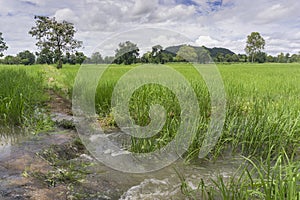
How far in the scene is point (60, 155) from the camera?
279cm

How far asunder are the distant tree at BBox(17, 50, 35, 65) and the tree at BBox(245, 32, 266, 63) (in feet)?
138

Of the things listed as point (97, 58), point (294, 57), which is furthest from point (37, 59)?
point (294, 57)

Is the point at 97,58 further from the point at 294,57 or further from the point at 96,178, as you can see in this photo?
the point at 294,57

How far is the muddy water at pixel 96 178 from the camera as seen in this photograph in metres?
1.98

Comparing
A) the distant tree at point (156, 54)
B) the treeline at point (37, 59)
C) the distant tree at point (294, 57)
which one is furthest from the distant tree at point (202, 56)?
the distant tree at point (294, 57)

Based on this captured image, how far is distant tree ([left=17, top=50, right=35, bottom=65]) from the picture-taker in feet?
87.0

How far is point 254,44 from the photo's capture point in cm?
5156

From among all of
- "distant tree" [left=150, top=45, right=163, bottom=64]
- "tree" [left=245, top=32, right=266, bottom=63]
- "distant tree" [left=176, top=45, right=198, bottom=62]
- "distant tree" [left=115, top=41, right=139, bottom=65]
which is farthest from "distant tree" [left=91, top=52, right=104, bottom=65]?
"tree" [left=245, top=32, right=266, bottom=63]

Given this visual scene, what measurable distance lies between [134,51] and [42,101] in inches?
95.5

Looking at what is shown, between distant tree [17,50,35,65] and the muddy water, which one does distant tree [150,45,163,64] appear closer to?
the muddy water

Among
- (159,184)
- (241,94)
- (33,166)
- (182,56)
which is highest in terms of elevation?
(182,56)

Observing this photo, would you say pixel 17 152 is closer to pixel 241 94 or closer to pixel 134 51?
pixel 134 51

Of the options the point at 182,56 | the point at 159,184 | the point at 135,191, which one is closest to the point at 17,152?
the point at 135,191

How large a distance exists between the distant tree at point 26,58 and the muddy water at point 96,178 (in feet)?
86.5
